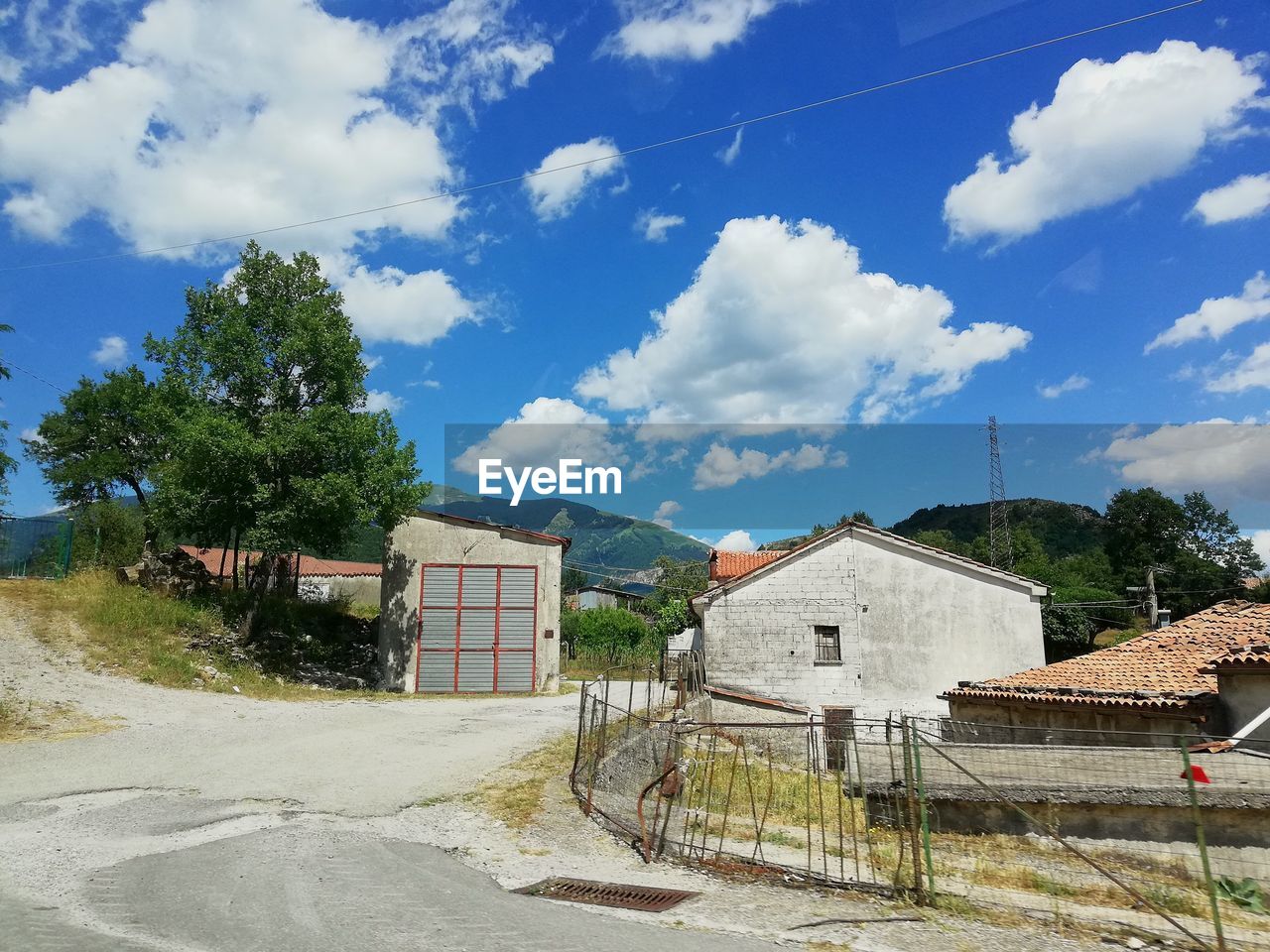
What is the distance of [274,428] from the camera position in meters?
21.8

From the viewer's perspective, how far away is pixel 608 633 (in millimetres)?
44250

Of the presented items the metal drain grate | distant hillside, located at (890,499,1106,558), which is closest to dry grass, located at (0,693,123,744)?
the metal drain grate

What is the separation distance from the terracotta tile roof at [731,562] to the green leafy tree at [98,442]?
2271 centimetres

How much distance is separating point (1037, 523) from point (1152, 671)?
8418cm

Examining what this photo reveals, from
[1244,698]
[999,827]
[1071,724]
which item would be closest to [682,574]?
[1071,724]

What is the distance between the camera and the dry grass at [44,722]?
12.7 m

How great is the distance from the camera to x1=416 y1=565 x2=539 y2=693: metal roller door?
2595cm

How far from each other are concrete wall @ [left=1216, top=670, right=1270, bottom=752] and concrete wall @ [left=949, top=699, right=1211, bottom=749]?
1.93ft

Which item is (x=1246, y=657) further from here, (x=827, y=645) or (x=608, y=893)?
(x=827, y=645)

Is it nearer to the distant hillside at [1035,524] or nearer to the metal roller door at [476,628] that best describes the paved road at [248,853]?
the metal roller door at [476,628]

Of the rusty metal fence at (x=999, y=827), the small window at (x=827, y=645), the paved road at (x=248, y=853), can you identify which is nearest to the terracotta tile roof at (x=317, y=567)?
the small window at (x=827, y=645)

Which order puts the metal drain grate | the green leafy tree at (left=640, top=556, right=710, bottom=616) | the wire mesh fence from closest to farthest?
the metal drain grate, the wire mesh fence, the green leafy tree at (left=640, top=556, right=710, bottom=616)

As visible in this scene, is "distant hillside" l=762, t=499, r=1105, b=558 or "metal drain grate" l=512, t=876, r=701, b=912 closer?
"metal drain grate" l=512, t=876, r=701, b=912

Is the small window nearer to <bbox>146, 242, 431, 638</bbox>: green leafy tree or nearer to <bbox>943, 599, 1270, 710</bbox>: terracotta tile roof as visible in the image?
<bbox>943, 599, 1270, 710</bbox>: terracotta tile roof
